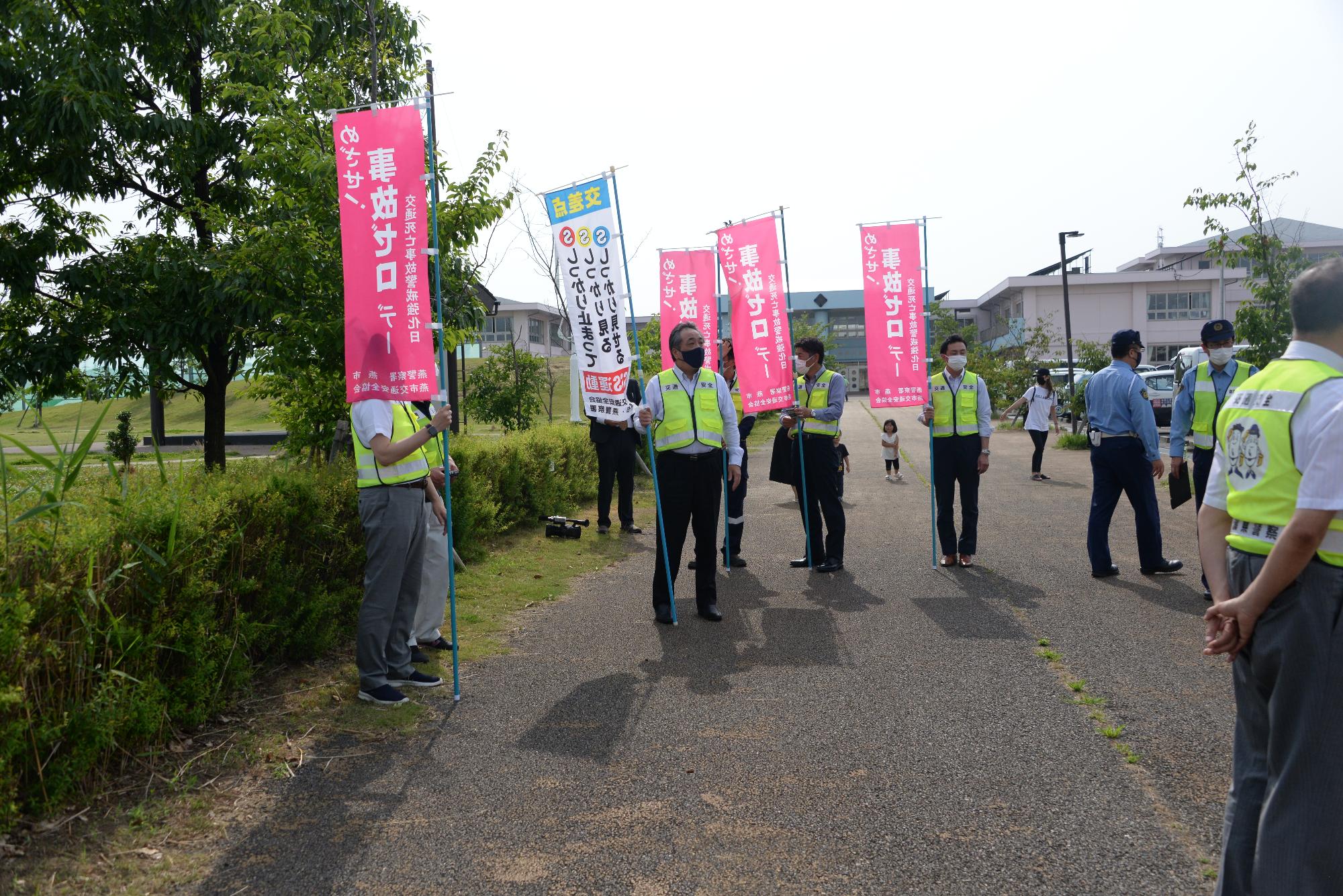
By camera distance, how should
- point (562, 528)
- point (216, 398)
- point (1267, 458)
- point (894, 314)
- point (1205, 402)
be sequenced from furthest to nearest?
point (216, 398) < point (562, 528) < point (894, 314) < point (1205, 402) < point (1267, 458)

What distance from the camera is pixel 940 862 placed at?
3139 mm

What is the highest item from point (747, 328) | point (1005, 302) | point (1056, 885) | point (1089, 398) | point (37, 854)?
point (1005, 302)

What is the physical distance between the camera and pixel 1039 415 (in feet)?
53.8

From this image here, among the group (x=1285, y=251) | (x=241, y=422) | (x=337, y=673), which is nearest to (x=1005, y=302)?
(x=241, y=422)

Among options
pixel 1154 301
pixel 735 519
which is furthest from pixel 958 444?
pixel 1154 301

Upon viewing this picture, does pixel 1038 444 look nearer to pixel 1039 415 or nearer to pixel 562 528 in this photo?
pixel 1039 415

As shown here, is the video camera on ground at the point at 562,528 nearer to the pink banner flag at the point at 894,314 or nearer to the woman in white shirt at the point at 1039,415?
the pink banner flag at the point at 894,314

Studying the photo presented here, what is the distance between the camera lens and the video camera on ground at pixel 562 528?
1023cm

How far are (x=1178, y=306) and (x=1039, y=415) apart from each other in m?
49.5

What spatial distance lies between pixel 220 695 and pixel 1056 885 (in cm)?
370

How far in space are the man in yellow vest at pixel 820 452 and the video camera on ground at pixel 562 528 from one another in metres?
2.86

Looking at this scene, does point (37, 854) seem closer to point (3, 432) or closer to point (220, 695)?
point (220, 695)

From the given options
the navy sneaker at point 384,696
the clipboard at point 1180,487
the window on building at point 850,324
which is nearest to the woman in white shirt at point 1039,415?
the clipboard at point 1180,487

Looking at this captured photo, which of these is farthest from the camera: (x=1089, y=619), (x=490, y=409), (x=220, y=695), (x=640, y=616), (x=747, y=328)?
(x=490, y=409)
